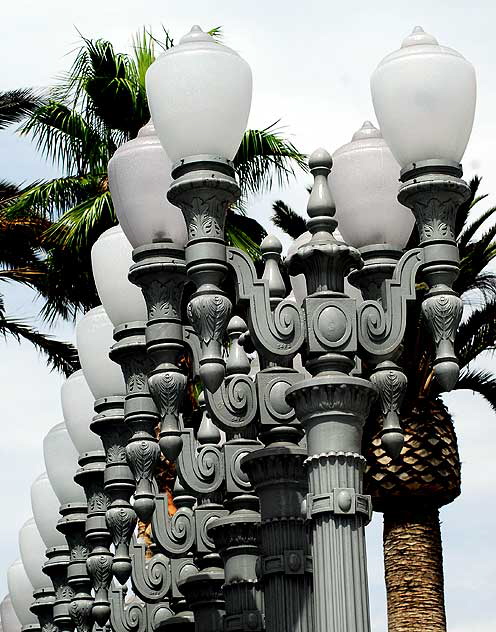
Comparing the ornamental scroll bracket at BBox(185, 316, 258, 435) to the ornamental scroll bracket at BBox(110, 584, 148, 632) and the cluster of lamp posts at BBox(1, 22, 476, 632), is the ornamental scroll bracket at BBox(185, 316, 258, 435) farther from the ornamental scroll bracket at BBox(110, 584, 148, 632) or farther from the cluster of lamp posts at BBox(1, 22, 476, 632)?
the ornamental scroll bracket at BBox(110, 584, 148, 632)

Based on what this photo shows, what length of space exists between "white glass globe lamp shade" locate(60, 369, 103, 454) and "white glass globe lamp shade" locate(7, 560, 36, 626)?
482cm

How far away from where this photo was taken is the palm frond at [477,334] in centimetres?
2336

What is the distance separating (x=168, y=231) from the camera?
27.7 feet

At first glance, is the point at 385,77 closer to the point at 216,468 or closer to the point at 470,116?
the point at 470,116

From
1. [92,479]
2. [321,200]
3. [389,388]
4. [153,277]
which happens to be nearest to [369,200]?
[321,200]

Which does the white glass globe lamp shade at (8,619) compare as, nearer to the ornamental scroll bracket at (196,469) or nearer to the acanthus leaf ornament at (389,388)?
the ornamental scroll bracket at (196,469)

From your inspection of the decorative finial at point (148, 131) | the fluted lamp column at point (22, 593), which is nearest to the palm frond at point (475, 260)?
the fluted lamp column at point (22, 593)

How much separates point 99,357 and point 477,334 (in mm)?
14130

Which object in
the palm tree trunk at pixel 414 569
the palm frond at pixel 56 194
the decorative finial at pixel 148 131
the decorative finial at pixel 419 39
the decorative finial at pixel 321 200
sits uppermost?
the palm frond at pixel 56 194

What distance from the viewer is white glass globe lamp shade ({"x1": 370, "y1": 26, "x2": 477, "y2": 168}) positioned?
24.1ft

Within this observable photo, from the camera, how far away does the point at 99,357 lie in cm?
1012

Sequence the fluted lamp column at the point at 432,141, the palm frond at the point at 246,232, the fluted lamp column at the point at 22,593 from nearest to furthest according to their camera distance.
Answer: the fluted lamp column at the point at 432,141 < the fluted lamp column at the point at 22,593 < the palm frond at the point at 246,232

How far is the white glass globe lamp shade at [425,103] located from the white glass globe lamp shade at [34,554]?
760 cm

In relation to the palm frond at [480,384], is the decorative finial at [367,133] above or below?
below
